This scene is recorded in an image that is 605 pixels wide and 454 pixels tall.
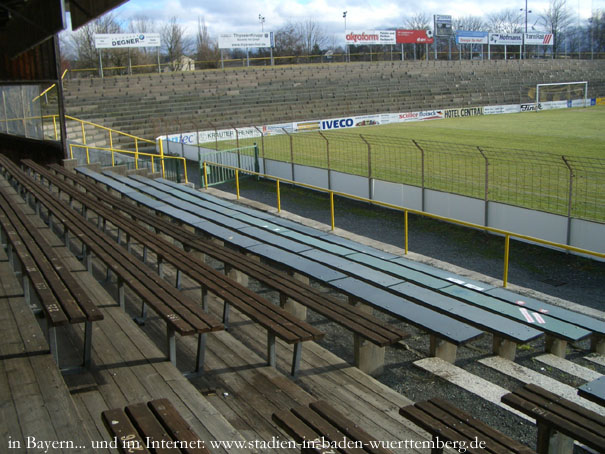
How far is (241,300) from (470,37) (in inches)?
2601

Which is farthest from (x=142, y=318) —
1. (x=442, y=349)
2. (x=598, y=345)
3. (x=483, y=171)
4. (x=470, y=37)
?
(x=470, y=37)

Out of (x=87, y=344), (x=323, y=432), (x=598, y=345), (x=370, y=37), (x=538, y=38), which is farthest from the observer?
(x=538, y=38)

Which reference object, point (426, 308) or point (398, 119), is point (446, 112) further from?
point (426, 308)

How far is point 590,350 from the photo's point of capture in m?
6.20

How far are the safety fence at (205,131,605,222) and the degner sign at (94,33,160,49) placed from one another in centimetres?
2263

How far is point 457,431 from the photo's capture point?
10.9 ft

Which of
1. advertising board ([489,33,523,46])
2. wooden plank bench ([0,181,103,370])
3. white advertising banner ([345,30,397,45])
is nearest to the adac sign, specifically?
white advertising banner ([345,30,397,45])

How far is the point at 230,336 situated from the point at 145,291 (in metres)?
0.94

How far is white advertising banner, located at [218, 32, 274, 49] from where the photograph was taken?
48.7 meters

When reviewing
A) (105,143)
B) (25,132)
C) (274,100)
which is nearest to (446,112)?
(274,100)

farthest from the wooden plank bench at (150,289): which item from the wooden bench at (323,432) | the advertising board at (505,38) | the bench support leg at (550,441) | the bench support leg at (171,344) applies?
the advertising board at (505,38)

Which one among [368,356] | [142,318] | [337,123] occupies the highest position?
[337,123]

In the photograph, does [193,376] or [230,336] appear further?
[230,336]

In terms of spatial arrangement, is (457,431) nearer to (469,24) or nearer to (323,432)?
(323,432)
